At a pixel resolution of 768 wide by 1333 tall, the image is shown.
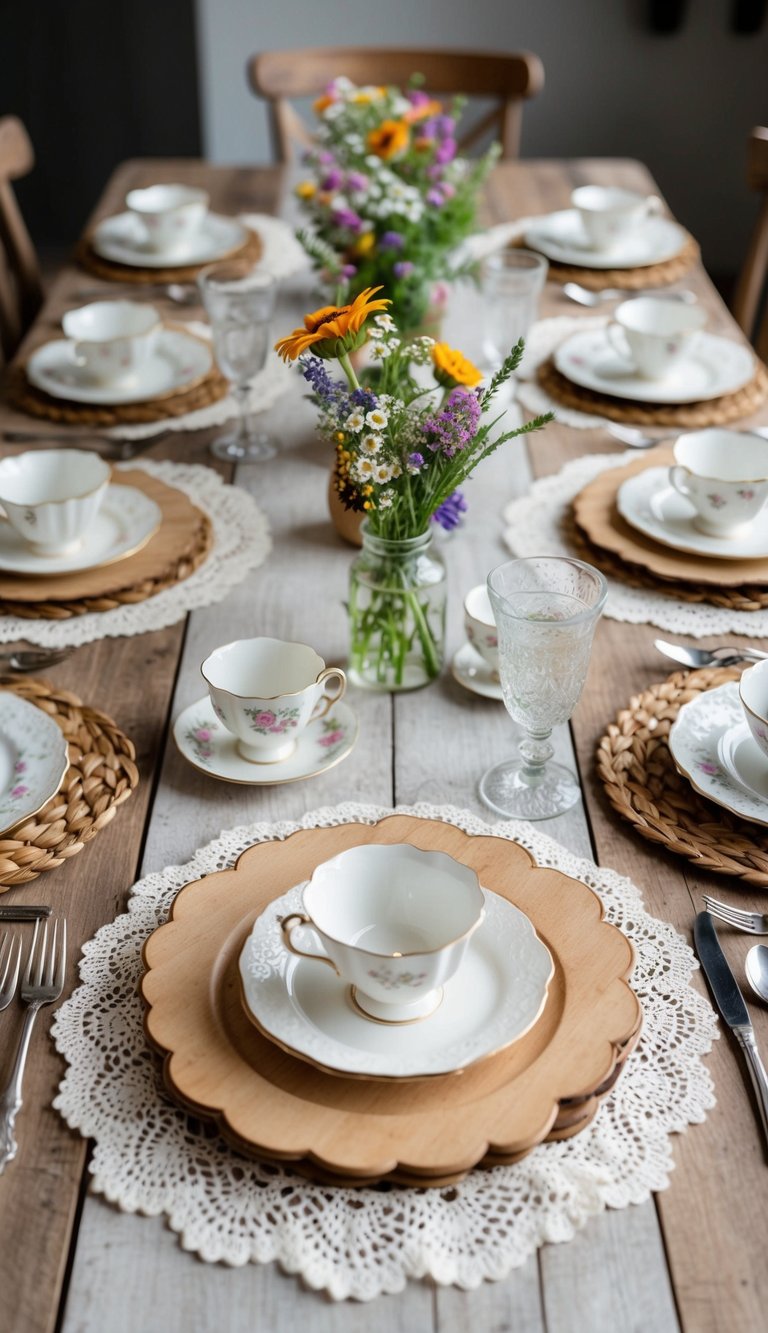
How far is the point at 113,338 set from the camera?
1.65 meters

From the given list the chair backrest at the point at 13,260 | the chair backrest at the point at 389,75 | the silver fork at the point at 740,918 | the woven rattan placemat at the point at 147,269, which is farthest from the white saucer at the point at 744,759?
the chair backrest at the point at 389,75

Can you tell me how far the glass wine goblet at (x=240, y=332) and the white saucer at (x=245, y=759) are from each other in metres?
0.55

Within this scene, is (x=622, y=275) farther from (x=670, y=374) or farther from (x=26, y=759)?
(x=26, y=759)

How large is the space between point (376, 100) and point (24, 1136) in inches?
62.8

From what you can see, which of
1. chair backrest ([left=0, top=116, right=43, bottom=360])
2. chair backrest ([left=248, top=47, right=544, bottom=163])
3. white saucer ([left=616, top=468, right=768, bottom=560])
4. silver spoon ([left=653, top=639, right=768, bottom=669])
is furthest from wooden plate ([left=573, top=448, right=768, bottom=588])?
chair backrest ([left=248, top=47, right=544, bottom=163])

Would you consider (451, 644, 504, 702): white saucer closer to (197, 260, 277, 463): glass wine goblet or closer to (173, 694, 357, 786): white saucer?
Answer: (173, 694, 357, 786): white saucer

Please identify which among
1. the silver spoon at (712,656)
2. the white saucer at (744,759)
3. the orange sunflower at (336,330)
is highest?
the orange sunflower at (336,330)

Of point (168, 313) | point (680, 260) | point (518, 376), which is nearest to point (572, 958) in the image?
point (518, 376)

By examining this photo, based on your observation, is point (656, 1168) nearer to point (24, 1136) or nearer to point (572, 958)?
point (572, 958)

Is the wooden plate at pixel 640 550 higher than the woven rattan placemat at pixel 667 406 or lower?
higher

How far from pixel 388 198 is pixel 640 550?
0.69 m

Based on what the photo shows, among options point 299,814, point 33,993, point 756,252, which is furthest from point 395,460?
point 756,252

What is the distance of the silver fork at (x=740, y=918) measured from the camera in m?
0.93

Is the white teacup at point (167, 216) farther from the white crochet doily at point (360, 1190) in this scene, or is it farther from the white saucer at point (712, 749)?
the white crochet doily at point (360, 1190)
